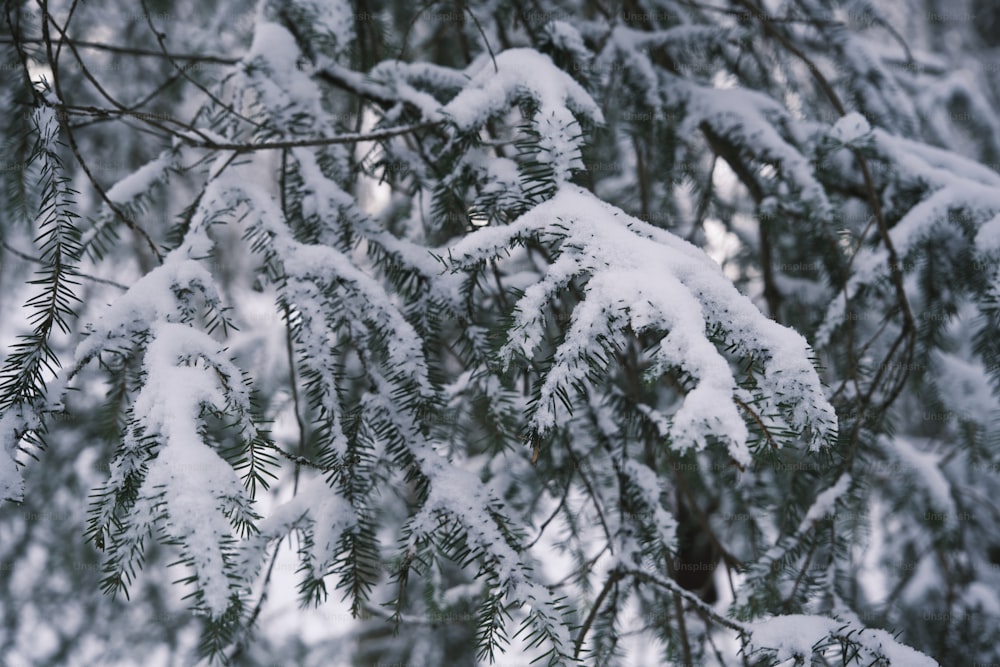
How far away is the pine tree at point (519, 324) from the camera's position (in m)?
0.74

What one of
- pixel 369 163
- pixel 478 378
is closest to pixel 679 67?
pixel 369 163

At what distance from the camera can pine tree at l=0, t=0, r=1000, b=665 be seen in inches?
29.3

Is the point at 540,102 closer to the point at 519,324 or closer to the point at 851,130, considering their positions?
the point at 519,324

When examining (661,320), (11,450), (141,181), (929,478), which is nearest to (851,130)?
(661,320)

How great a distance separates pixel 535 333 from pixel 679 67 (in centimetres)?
140

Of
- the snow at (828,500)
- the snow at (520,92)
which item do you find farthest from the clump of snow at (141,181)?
the snow at (828,500)

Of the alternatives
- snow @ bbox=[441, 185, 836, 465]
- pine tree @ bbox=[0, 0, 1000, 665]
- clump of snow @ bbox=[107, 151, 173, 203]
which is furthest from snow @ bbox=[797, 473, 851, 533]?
clump of snow @ bbox=[107, 151, 173, 203]

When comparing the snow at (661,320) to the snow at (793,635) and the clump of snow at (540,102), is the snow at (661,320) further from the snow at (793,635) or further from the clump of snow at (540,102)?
the snow at (793,635)

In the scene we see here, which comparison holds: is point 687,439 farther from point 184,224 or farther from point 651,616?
point 651,616

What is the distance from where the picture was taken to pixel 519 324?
748 millimetres

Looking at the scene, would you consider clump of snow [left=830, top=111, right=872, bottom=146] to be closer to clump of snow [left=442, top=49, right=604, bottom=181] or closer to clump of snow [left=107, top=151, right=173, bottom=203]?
clump of snow [left=442, top=49, right=604, bottom=181]

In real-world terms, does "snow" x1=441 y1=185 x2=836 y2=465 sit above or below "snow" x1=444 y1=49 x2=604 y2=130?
below

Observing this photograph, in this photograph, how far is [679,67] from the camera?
1813 millimetres

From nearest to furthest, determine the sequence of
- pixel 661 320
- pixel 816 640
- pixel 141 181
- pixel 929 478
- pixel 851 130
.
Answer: pixel 661 320
pixel 816 640
pixel 141 181
pixel 851 130
pixel 929 478
